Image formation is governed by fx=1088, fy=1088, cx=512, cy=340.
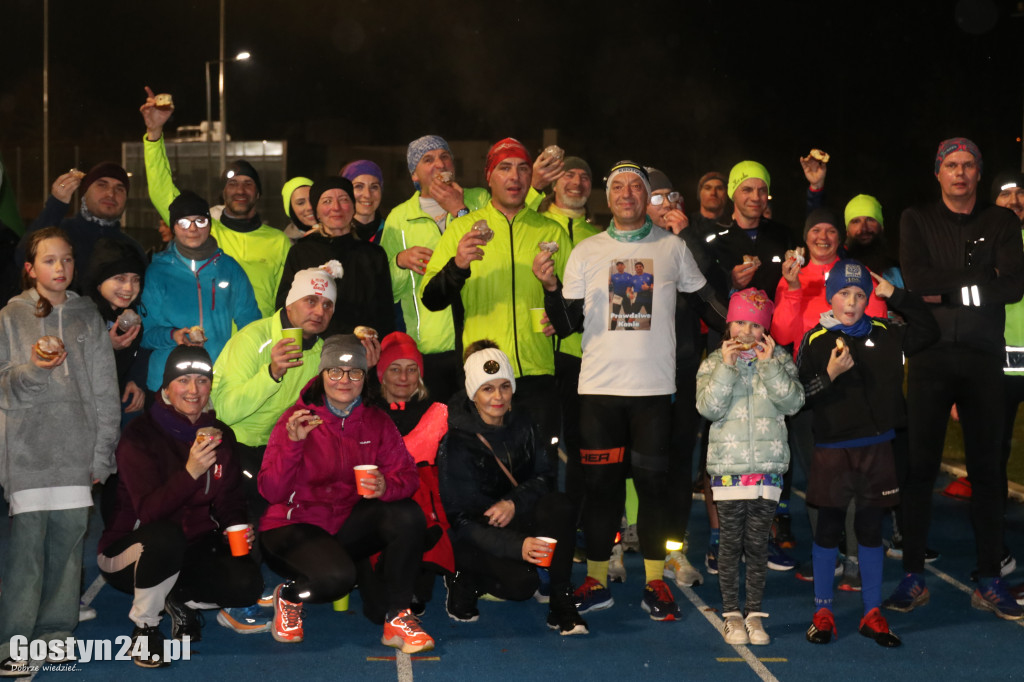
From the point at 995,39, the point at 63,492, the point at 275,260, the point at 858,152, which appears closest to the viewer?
the point at 63,492

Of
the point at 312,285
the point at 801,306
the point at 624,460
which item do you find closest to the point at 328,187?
the point at 312,285

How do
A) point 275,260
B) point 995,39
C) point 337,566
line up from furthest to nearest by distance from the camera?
point 995,39
point 275,260
point 337,566

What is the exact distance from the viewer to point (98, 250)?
6586mm

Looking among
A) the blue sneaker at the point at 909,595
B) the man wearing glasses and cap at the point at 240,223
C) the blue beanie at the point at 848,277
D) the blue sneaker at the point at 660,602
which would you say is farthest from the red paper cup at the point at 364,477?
the blue sneaker at the point at 909,595

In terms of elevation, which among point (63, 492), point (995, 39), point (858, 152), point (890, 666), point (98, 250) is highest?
point (995, 39)

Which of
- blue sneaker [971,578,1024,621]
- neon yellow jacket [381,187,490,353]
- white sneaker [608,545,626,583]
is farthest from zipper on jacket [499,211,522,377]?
blue sneaker [971,578,1024,621]

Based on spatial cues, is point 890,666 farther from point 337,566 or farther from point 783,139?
point 783,139

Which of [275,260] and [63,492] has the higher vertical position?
[275,260]

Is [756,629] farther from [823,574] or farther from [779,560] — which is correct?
[779,560]

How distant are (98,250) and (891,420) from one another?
15.7 ft

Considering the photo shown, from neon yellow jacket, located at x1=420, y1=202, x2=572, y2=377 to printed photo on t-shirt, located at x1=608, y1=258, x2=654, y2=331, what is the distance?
0.61 metres

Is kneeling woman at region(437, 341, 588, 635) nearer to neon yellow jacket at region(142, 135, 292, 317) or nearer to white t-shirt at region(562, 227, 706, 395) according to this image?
white t-shirt at region(562, 227, 706, 395)

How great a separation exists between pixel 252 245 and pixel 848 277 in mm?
3963

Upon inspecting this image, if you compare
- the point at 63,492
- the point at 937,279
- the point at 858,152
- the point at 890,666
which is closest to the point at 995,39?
the point at 858,152
